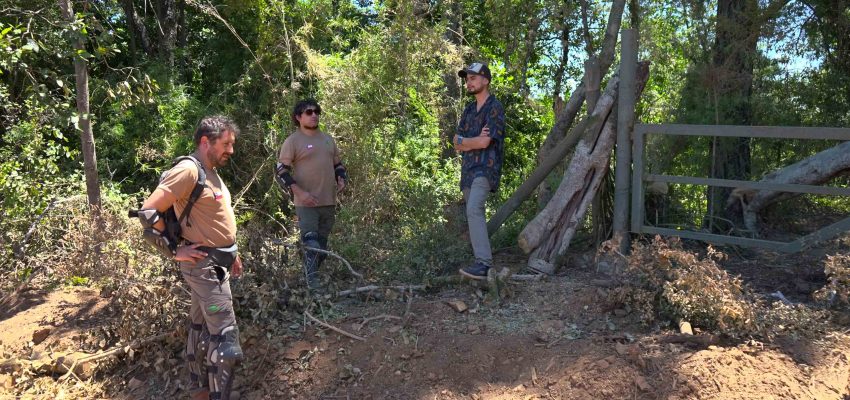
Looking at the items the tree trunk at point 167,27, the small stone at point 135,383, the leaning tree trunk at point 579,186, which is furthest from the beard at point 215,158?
the tree trunk at point 167,27

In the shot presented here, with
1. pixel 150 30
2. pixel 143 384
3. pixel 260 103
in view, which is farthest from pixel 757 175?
pixel 150 30

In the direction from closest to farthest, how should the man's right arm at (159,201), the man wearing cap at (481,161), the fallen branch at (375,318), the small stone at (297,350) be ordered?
the man's right arm at (159,201), the small stone at (297,350), the fallen branch at (375,318), the man wearing cap at (481,161)

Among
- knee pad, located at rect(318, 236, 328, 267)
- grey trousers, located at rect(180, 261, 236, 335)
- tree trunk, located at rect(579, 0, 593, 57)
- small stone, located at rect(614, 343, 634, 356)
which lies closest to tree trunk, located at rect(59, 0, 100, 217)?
knee pad, located at rect(318, 236, 328, 267)

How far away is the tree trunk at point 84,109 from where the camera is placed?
554 cm

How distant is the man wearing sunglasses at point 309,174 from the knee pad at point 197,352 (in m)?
1.13

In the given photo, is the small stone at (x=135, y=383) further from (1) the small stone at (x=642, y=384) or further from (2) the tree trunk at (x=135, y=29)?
(2) the tree trunk at (x=135, y=29)

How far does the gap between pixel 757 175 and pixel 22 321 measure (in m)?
7.97

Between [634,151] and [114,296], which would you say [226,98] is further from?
[634,151]

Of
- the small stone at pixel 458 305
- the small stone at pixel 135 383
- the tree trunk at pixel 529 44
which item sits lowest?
the small stone at pixel 135 383

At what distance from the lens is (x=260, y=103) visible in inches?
455

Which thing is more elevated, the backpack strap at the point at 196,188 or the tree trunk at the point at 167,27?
the tree trunk at the point at 167,27

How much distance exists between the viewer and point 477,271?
5215 millimetres

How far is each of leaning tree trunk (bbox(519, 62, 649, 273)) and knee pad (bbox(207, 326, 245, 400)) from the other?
276 cm

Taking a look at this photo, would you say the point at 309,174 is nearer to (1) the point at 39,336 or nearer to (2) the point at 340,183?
(2) the point at 340,183
